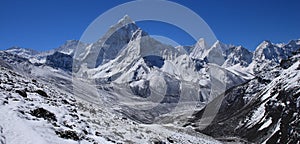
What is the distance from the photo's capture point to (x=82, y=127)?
82.6 feet

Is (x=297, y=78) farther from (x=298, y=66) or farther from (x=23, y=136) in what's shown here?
(x=23, y=136)

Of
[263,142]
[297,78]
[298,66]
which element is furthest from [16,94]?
[298,66]

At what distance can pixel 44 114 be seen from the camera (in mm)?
24141

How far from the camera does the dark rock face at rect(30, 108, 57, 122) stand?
77.3 feet

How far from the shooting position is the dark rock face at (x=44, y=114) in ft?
77.3

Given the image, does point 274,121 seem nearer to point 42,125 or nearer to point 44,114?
point 44,114

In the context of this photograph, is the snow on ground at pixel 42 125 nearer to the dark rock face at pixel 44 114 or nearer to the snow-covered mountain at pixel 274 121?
the dark rock face at pixel 44 114

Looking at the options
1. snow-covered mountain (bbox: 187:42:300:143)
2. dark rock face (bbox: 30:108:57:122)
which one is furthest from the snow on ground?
snow-covered mountain (bbox: 187:42:300:143)

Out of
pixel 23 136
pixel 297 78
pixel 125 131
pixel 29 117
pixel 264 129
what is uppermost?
pixel 297 78

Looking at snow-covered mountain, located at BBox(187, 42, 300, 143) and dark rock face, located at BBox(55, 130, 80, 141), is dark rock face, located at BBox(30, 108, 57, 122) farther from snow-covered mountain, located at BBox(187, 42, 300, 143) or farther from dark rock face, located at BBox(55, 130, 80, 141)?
snow-covered mountain, located at BBox(187, 42, 300, 143)

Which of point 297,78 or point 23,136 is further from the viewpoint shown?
point 297,78

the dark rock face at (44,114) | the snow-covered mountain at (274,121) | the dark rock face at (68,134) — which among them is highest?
the snow-covered mountain at (274,121)

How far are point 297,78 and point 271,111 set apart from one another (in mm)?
19725

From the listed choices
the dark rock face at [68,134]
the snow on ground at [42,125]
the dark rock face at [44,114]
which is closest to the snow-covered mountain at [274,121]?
the snow on ground at [42,125]
